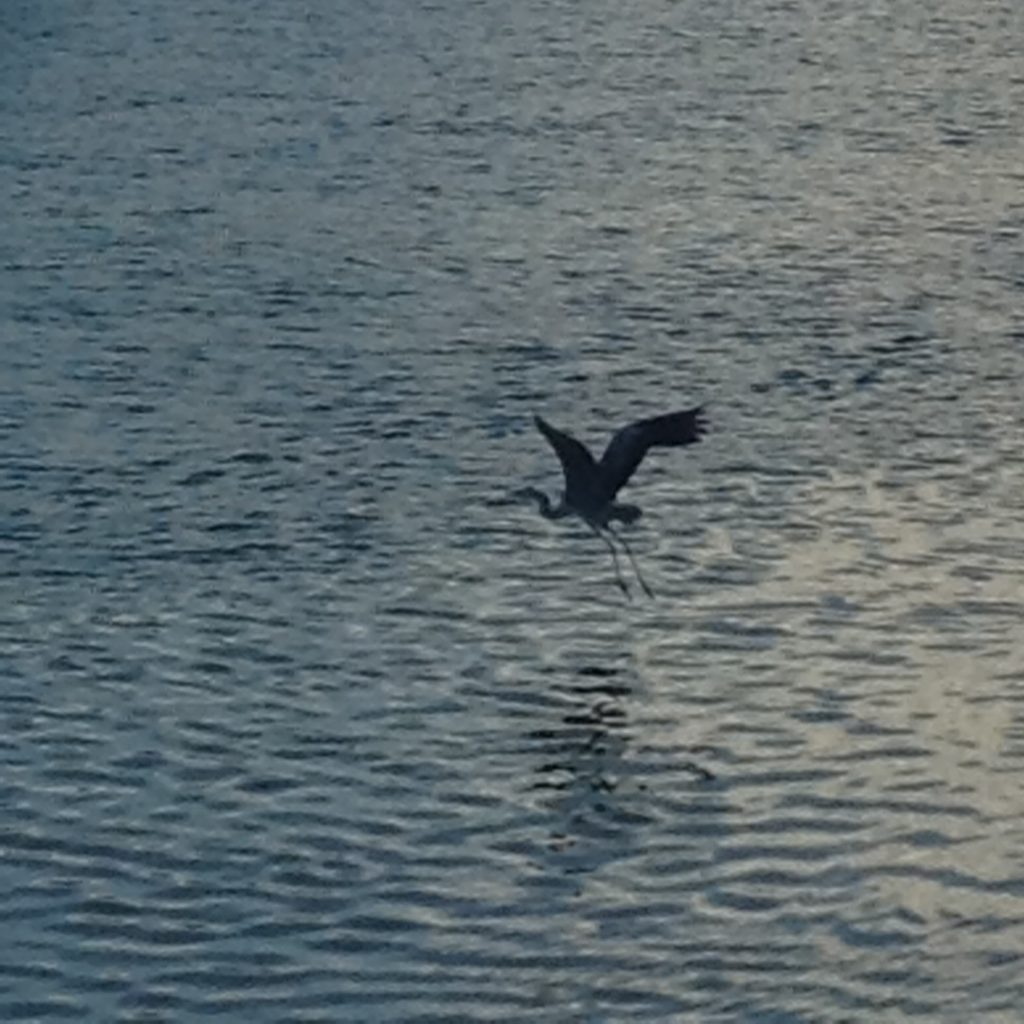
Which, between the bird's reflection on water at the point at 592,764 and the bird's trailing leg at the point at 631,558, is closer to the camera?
the bird's reflection on water at the point at 592,764

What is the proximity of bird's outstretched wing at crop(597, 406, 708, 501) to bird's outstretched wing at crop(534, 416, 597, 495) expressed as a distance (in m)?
0.07

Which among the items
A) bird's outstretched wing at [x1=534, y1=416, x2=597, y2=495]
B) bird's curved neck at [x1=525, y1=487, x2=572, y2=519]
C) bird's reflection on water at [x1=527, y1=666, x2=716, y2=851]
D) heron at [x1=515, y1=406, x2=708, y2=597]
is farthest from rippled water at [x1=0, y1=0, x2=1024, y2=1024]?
bird's outstretched wing at [x1=534, y1=416, x2=597, y2=495]

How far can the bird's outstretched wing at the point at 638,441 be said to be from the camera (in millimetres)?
18844

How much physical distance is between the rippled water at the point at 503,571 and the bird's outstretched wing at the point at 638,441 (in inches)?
28.4

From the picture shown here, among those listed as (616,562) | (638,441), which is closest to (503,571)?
(616,562)

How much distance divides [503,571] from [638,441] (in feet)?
4.63

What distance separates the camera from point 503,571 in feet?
66.7

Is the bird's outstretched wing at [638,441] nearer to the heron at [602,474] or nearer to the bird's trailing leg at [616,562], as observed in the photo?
the heron at [602,474]

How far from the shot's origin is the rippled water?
619 inches

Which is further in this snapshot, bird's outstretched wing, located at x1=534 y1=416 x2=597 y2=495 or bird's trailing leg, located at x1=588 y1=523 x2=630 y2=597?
bird's trailing leg, located at x1=588 y1=523 x2=630 y2=597

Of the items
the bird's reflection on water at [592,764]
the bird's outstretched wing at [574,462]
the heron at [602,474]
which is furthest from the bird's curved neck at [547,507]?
the bird's reflection on water at [592,764]

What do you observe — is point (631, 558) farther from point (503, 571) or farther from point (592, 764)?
point (592, 764)

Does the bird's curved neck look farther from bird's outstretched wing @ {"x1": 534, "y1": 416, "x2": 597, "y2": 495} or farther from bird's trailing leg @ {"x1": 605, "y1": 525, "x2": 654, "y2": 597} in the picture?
bird's trailing leg @ {"x1": 605, "y1": 525, "x2": 654, "y2": 597}

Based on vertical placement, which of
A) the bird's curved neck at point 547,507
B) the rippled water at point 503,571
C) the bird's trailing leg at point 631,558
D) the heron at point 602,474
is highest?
the heron at point 602,474
